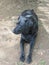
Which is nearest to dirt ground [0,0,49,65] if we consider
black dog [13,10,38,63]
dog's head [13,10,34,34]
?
black dog [13,10,38,63]

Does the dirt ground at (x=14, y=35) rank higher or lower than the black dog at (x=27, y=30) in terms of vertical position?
lower

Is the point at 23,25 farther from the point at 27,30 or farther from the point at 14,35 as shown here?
the point at 14,35

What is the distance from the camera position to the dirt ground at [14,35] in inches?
153

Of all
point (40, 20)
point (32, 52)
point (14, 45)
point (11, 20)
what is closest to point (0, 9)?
point (11, 20)

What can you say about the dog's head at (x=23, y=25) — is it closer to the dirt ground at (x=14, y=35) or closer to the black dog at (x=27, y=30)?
the black dog at (x=27, y=30)

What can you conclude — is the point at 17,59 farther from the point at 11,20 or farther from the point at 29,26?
the point at 11,20

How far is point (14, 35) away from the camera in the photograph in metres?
4.50

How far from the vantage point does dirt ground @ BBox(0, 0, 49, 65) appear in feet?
12.8

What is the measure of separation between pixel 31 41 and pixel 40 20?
38.5 inches

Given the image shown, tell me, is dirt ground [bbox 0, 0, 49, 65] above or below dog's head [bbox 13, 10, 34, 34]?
below

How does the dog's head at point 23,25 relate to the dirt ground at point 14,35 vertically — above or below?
above

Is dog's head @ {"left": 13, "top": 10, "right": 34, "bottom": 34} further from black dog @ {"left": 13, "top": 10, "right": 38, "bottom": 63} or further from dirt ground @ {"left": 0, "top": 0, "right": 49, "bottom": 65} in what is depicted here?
dirt ground @ {"left": 0, "top": 0, "right": 49, "bottom": 65}

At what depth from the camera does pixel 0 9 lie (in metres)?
5.46

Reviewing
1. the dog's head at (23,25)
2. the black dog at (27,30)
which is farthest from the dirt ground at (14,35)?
the dog's head at (23,25)
